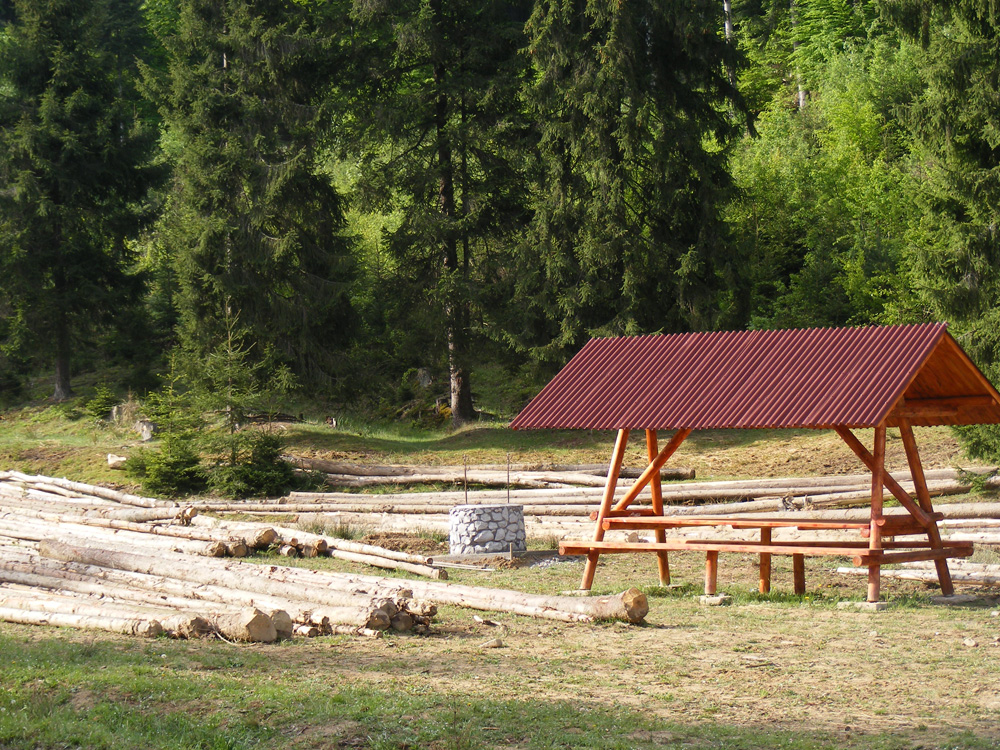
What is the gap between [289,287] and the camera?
29.7 metres

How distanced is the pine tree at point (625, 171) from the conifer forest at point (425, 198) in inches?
2.8

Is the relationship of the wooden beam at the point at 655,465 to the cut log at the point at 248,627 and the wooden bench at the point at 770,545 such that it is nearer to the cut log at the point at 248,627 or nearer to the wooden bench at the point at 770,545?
the wooden bench at the point at 770,545

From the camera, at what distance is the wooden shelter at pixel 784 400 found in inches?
432

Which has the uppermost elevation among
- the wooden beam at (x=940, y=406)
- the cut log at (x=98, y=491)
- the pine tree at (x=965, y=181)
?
the pine tree at (x=965, y=181)

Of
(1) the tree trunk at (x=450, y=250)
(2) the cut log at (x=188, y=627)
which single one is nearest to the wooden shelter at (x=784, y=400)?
(2) the cut log at (x=188, y=627)

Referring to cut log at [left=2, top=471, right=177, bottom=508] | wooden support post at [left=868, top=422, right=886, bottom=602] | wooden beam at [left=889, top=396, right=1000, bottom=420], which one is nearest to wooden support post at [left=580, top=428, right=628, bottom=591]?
wooden support post at [left=868, top=422, right=886, bottom=602]

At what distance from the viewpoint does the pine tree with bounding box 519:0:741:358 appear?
26203mm

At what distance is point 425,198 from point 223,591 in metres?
20.0

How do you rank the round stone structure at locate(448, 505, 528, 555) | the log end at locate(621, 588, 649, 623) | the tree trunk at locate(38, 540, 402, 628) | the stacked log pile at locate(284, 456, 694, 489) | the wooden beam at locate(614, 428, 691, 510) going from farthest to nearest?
the stacked log pile at locate(284, 456, 694, 489), the round stone structure at locate(448, 505, 528, 555), the wooden beam at locate(614, 428, 691, 510), the tree trunk at locate(38, 540, 402, 628), the log end at locate(621, 588, 649, 623)

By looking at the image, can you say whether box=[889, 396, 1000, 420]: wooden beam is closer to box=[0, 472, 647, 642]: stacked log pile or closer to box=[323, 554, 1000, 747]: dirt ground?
box=[323, 554, 1000, 747]: dirt ground

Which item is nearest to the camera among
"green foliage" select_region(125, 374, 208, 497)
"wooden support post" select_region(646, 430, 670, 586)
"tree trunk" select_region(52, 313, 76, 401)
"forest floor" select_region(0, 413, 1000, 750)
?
"forest floor" select_region(0, 413, 1000, 750)

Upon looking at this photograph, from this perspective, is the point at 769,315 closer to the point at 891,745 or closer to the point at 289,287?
the point at 289,287

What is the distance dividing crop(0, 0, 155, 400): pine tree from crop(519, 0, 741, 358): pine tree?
14904mm

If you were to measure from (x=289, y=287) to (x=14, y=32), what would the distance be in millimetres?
13487
